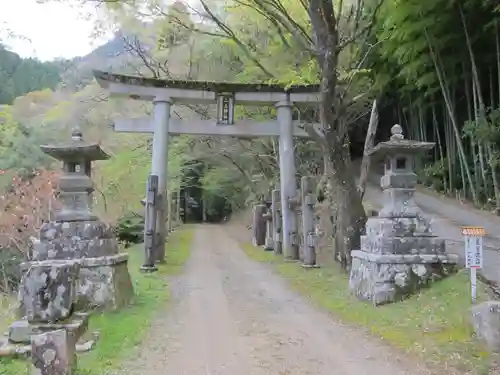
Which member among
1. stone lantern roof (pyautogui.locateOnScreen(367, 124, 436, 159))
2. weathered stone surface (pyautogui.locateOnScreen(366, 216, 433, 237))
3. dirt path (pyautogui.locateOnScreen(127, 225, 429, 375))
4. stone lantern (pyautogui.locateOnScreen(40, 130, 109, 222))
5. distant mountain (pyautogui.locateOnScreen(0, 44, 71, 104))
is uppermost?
distant mountain (pyautogui.locateOnScreen(0, 44, 71, 104))

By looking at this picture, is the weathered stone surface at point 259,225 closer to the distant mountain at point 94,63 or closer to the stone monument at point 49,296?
the distant mountain at point 94,63

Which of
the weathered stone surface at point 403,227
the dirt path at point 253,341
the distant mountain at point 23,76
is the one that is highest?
the distant mountain at point 23,76

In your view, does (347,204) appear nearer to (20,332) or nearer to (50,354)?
(20,332)

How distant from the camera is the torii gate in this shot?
11789mm

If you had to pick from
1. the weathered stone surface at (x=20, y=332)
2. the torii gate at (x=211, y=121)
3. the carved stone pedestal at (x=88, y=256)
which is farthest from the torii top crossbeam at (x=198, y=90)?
the weathered stone surface at (x=20, y=332)

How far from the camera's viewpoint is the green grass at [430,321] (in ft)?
15.0

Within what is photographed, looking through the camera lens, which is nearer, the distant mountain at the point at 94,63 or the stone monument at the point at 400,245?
the stone monument at the point at 400,245

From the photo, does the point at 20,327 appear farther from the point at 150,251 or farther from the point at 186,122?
the point at 186,122

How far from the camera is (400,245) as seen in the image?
6715mm

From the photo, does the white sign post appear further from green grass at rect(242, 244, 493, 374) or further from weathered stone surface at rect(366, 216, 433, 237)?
weathered stone surface at rect(366, 216, 433, 237)

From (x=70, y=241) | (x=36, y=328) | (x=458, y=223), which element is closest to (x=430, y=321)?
(x=36, y=328)

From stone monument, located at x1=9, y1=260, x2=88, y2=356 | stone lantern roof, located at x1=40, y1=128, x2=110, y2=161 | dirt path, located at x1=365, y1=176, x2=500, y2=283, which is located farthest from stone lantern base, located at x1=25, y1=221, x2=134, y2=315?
dirt path, located at x1=365, y1=176, x2=500, y2=283

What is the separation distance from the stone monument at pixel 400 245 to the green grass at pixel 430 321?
0.62 feet

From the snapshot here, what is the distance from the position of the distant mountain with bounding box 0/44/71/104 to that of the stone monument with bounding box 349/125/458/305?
911 inches
